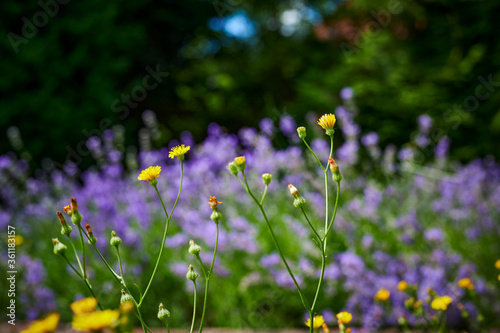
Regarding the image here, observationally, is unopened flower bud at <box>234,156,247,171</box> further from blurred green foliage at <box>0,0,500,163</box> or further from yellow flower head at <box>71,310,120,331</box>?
blurred green foliage at <box>0,0,500,163</box>

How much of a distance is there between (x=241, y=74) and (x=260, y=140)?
2.90 meters

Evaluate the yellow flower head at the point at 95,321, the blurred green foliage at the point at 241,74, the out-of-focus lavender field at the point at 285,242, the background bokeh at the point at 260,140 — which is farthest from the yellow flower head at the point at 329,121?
the blurred green foliage at the point at 241,74

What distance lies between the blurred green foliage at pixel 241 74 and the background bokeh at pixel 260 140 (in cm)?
2

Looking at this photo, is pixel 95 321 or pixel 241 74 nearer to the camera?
pixel 95 321

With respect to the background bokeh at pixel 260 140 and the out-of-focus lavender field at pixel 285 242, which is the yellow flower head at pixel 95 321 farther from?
the out-of-focus lavender field at pixel 285 242

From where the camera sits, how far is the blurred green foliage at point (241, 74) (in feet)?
14.0

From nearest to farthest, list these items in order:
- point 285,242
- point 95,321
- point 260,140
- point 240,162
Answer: point 95,321 < point 240,162 < point 285,242 < point 260,140

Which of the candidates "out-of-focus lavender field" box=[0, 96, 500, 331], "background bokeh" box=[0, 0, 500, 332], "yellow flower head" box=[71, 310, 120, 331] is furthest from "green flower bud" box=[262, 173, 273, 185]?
"out-of-focus lavender field" box=[0, 96, 500, 331]

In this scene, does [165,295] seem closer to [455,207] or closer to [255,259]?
[255,259]

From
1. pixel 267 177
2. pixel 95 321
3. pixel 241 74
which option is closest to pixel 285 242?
pixel 267 177

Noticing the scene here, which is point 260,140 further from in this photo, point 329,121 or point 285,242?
point 329,121

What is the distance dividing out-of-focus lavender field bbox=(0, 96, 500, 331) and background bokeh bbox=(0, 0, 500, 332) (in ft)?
0.04

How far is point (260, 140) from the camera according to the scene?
286 centimetres

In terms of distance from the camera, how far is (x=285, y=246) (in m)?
2.53
